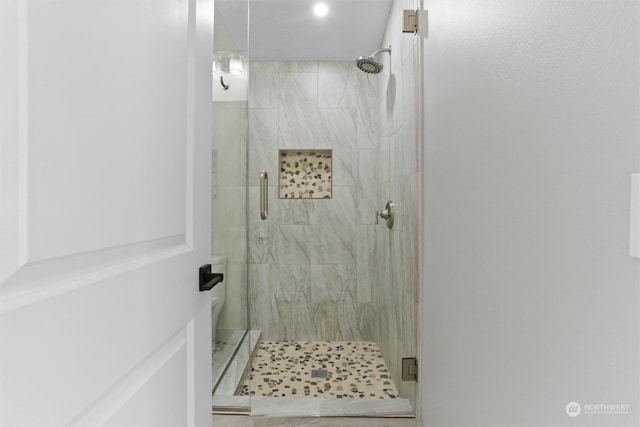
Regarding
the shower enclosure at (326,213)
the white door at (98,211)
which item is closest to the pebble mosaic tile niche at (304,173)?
the shower enclosure at (326,213)

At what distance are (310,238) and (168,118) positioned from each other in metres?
2.45

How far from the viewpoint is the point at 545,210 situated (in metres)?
0.76

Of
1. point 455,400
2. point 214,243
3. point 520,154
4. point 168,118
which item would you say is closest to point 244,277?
point 214,243

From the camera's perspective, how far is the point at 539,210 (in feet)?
2.57

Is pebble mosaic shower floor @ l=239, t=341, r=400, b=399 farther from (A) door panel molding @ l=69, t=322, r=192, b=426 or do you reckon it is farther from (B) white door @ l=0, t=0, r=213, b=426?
(B) white door @ l=0, t=0, r=213, b=426

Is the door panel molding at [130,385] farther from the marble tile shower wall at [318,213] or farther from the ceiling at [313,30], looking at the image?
the marble tile shower wall at [318,213]

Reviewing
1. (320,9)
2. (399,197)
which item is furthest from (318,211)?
(320,9)

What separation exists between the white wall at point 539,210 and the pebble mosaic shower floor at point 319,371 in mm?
961

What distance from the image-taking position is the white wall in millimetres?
583

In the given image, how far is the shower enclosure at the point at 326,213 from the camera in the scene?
2373mm

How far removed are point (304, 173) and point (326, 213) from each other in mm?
390

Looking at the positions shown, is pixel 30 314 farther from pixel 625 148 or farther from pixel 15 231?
pixel 625 148

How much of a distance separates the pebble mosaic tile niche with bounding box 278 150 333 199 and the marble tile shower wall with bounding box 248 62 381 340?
0.12 m

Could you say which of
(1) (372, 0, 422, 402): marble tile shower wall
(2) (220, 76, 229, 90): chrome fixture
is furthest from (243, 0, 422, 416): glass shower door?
(2) (220, 76, 229, 90): chrome fixture
